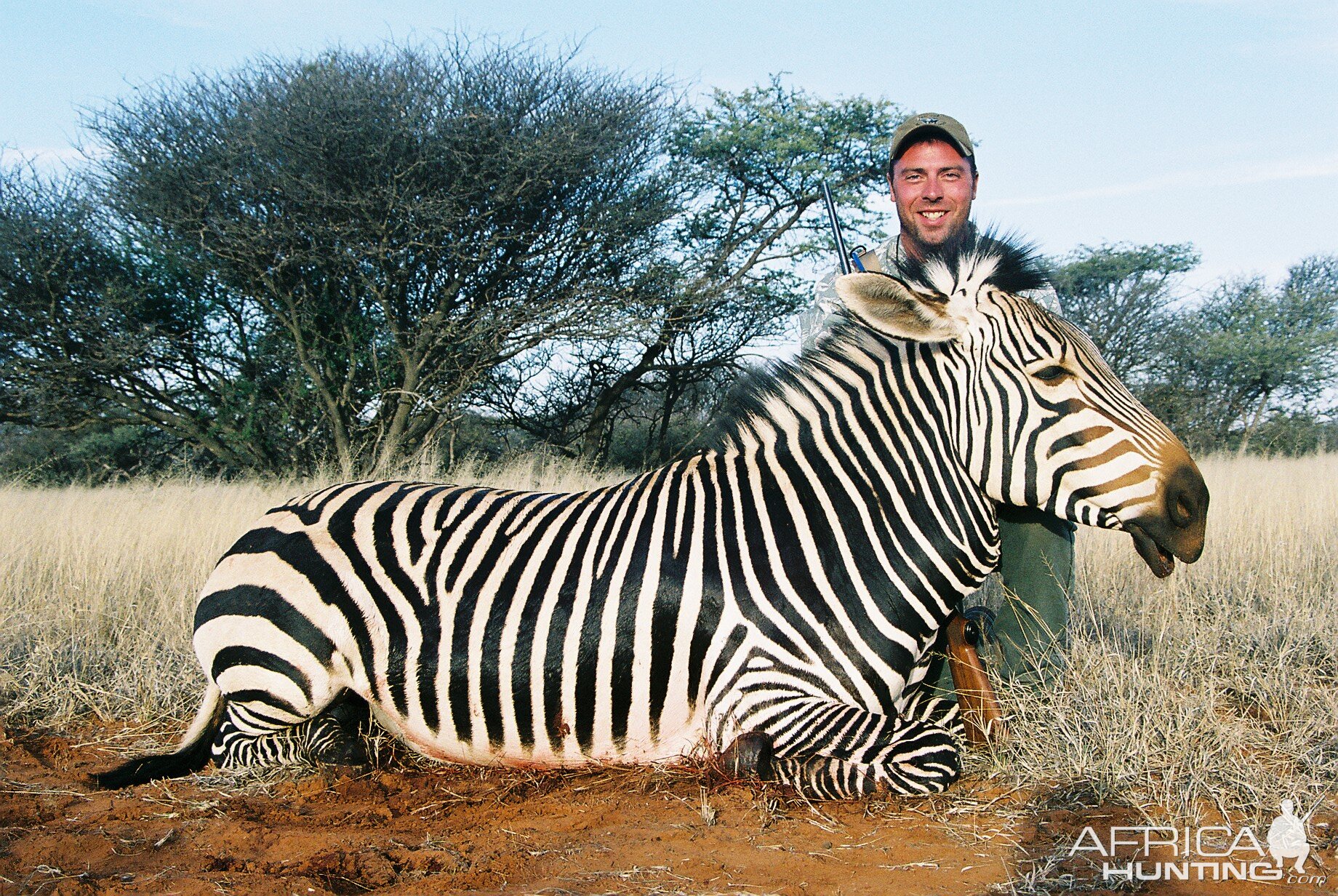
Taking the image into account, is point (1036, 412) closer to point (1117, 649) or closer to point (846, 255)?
point (1117, 649)

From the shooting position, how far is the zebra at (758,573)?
2.77 metres

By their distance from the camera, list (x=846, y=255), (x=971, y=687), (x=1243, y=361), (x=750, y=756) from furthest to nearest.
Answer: (x=1243, y=361)
(x=846, y=255)
(x=971, y=687)
(x=750, y=756)

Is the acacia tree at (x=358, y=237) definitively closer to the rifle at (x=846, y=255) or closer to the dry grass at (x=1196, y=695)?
the rifle at (x=846, y=255)

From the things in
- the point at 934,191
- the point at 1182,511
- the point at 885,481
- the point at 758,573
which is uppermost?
the point at 934,191

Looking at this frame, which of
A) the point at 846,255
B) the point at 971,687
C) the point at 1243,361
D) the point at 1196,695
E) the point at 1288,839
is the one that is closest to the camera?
the point at 1288,839

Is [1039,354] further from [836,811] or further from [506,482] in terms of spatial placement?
[506,482]

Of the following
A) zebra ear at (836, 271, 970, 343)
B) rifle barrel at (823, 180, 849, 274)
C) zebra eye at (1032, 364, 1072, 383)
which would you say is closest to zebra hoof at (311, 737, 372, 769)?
zebra ear at (836, 271, 970, 343)

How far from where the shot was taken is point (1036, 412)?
276cm

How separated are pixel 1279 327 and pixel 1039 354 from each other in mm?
21650

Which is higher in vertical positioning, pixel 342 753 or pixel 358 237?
pixel 358 237

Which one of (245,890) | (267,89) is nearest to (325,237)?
(267,89)

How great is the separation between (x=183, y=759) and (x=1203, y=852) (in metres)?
3.23

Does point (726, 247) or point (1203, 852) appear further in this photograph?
point (726, 247)

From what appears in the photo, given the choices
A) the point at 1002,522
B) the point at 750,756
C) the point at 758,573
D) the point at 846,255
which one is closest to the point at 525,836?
the point at 750,756
